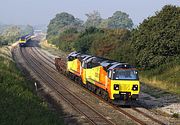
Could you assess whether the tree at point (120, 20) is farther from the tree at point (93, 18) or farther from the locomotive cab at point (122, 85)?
the locomotive cab at point (122, 85)

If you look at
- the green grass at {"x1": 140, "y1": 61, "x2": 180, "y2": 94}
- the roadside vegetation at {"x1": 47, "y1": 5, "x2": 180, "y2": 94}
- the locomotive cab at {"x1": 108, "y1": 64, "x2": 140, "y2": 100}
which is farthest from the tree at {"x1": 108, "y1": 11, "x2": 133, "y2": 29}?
the locomotive cab at {"x1": 108, "y1": 64, "x2": 140, "y2": 100}

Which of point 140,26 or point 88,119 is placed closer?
point 88,119

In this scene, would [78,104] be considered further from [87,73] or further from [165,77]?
[165,77]

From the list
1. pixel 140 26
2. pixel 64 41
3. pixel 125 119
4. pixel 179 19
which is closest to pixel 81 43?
pixel 64 41

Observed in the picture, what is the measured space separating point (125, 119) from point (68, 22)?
161850 mm

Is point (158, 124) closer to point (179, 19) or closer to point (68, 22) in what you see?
point (179, 19)

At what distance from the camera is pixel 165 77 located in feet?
119

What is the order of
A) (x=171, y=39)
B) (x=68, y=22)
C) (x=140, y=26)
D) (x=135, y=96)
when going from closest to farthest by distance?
(x=135, y=96)
(x=171, y=39)
(x=140, y=26)
(x=68, y=22)

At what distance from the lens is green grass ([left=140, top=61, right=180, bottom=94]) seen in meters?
33.3

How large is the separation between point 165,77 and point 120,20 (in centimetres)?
15306

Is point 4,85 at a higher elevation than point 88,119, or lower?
higher

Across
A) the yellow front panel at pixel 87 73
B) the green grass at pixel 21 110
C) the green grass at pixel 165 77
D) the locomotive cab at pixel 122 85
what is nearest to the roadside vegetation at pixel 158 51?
the green grass at pixel 165 77

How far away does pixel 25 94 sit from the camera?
75.2 feet

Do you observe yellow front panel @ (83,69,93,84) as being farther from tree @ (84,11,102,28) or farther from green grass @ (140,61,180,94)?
tree @ (84,11,102,28)
